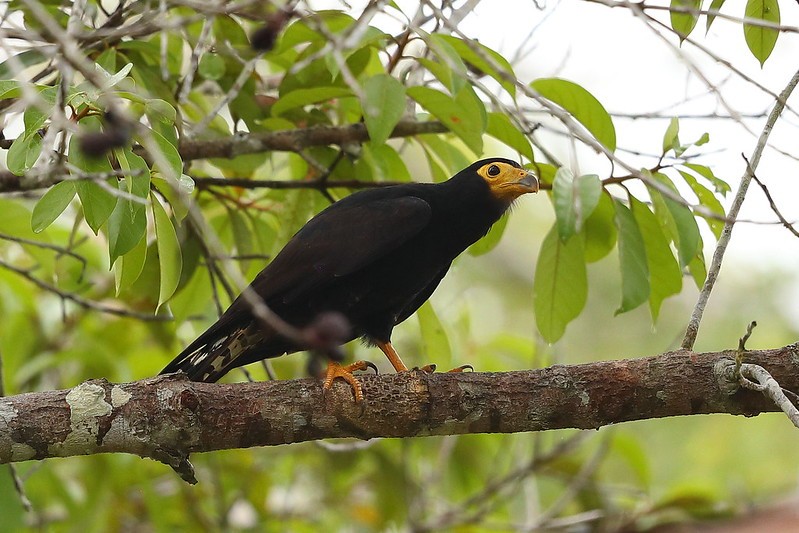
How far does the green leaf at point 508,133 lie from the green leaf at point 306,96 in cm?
56

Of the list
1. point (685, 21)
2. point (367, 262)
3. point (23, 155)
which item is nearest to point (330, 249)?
point (367, 262)

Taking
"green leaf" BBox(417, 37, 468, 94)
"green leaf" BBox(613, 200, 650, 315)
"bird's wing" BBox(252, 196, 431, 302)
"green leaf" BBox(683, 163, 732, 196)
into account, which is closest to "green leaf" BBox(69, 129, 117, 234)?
"green leaf" BBox(417, 37, 468, 94)

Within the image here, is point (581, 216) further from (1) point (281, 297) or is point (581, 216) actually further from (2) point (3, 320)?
(2) point (3, 320)

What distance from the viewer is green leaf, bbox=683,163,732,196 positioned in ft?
10.2

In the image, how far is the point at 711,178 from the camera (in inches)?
122

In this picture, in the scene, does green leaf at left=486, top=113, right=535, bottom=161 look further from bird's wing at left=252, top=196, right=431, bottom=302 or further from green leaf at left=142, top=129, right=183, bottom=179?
green leaf at left=142, top=129, right=183, bottom=179

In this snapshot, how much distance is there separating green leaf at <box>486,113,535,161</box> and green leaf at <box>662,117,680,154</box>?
1.68 ft

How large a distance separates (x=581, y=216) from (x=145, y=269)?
1.87 m

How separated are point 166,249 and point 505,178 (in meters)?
1.57

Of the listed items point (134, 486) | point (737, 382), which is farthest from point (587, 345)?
point (737, 382)

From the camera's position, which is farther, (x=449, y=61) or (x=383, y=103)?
(x=383, y=103)

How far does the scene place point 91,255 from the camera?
4.77 m

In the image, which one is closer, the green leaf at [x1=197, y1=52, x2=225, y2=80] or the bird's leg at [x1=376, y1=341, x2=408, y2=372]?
the green leaf at [x1=197, y1=52, x2=225, y2=80]

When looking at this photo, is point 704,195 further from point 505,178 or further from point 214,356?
point 214,356
